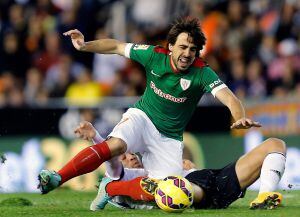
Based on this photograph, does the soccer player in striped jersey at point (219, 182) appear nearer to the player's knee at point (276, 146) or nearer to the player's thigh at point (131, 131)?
the player's knee at point (276, 146)

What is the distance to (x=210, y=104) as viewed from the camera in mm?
16656

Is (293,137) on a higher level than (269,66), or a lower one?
lower

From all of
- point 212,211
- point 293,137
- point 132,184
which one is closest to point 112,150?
point 132,184

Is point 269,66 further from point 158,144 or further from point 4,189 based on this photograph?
point 158,144

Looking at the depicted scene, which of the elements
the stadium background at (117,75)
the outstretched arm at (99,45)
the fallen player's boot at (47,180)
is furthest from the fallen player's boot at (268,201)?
the stadium background at (117,75)

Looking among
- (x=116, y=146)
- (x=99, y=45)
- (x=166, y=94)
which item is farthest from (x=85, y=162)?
(x=99, y=45)

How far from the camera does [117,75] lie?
18188mm

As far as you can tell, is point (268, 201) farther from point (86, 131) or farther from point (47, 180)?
point (47, 180)

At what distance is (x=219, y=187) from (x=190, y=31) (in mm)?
1695

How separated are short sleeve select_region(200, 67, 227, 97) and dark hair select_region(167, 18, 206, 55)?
291 millimetres

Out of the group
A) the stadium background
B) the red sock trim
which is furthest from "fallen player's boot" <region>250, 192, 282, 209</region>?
the stadium background

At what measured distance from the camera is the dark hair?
10320mm

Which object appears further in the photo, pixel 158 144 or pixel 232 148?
pixel 232 148

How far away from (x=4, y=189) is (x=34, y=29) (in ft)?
19.7
